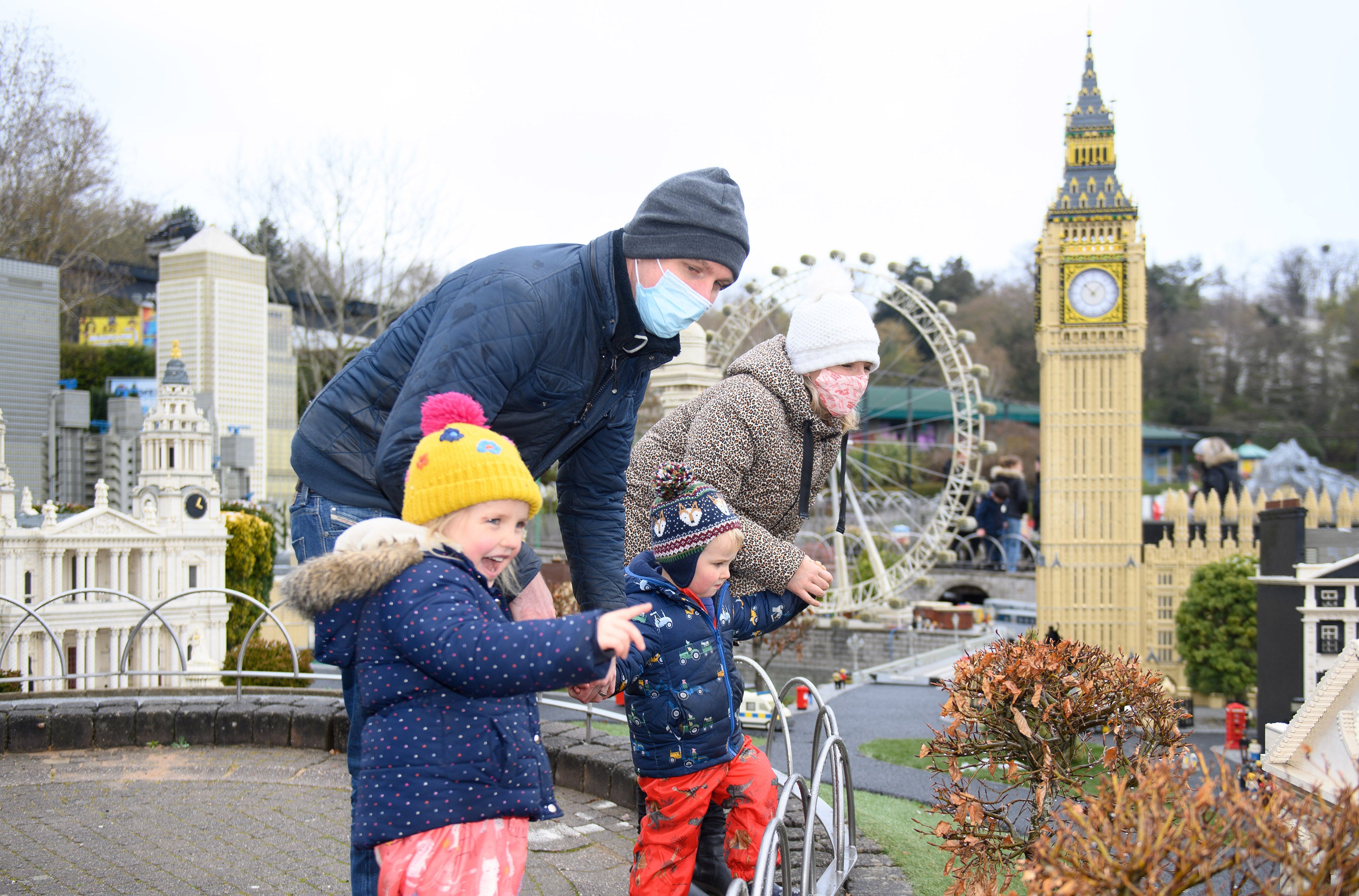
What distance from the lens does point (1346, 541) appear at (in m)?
13.2

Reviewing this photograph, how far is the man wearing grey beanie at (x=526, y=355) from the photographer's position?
2.27 m

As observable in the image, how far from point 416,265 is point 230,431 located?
9.21 m

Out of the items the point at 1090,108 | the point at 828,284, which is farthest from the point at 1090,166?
the point at 828,284

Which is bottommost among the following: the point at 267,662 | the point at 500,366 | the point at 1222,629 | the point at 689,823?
the point at 1222,629

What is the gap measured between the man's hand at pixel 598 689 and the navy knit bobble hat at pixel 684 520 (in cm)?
43

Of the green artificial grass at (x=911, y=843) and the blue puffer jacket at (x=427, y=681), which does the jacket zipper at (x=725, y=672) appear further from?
the blue puffer jacket at (x=427, y=681)

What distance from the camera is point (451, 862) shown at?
79.8 inches

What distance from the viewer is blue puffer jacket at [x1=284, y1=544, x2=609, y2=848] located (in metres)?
1.92

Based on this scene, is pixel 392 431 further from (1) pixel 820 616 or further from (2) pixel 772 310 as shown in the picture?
(1) pixel 820 616

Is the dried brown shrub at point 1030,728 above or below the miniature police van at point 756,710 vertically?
above

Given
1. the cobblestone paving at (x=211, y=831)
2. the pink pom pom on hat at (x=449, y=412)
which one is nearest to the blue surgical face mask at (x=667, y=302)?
the pink pom pom on hat at (x=449, y=412)

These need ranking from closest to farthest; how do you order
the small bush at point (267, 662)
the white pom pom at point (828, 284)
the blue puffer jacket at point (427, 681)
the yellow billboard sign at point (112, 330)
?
the blue puffer jacket at point (427, 681), the white pom pom at point (828, 284), the small bush at point (267, 662), the yellow billboard sign at point (112, 330)

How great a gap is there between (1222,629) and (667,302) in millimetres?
16315

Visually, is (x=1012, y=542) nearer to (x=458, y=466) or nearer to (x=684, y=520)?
(x=684, y=520)
